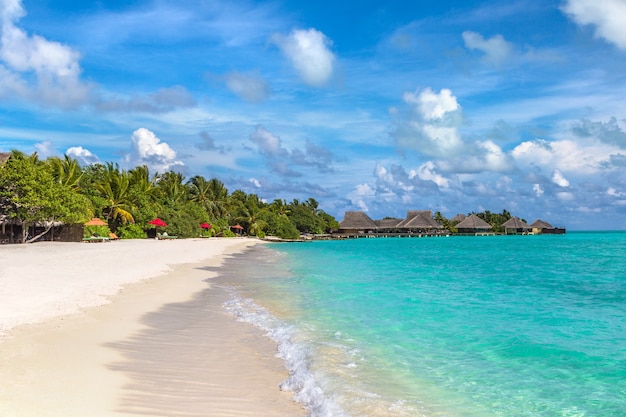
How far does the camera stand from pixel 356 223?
86.8 m

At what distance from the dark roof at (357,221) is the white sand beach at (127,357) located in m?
75.3

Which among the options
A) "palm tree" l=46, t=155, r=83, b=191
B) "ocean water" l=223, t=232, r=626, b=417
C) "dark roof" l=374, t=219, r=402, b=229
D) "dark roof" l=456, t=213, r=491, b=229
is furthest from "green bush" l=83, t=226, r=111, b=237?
"dark roof" l=456, t=213, r=491, b=229

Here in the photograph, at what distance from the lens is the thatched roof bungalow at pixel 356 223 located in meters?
86.3

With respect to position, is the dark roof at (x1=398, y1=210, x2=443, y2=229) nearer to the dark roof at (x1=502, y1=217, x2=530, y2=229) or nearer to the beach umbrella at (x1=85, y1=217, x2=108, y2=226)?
the dark roof at (x1=502, y1=217, x2=530, y2=229)

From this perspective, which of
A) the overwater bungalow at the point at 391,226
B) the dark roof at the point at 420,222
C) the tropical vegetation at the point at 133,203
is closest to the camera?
the tropical vegetation at the point at 133,203

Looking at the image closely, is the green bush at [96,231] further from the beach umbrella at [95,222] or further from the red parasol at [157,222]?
the red parasol at [157,222]

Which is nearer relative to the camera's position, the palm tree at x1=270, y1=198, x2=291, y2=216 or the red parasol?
the red parasol

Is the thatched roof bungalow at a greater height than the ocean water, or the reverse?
the thatched roof bungalow

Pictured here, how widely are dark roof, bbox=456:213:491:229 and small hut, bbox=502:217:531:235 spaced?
785 cm

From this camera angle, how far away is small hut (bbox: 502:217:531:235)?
102 m

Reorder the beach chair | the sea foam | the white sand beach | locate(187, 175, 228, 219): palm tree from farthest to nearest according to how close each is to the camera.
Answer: locate(187, 175, 228, 219): palm tree → the beach chair → the sea foam → the white sand beach

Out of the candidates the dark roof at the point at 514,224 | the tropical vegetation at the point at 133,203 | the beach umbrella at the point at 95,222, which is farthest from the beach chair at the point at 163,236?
the dark roof at the point at 514,224

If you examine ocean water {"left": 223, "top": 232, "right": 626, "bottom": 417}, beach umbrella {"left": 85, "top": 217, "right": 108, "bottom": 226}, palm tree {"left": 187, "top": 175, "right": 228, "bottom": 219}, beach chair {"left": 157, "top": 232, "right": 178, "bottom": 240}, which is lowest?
ocean water {"left": 223, "top": 232, "right": 626, "bottom": 417}

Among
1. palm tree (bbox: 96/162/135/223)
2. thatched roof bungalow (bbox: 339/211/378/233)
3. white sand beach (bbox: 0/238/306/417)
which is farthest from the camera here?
thatched roof bungalow (bbox: 339/211/378/233)
